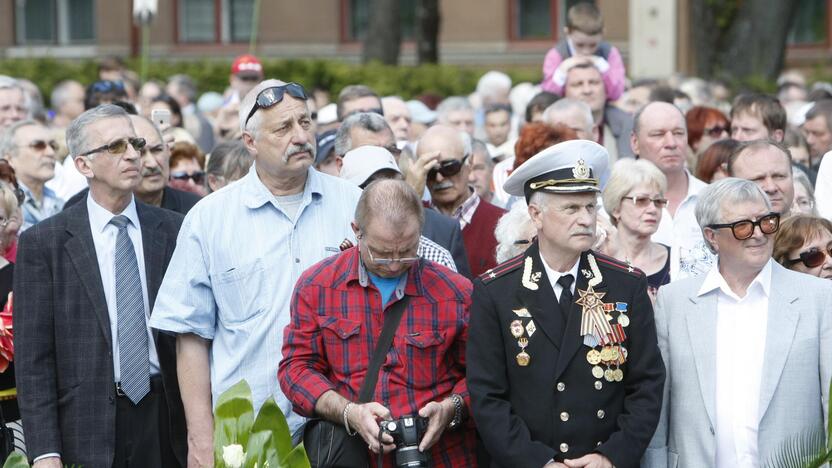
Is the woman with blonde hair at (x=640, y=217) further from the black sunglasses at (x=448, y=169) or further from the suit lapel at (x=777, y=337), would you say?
the suit lapel at (x=777, y=337)

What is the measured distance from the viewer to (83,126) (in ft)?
19.8

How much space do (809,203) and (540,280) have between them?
2.57 metres

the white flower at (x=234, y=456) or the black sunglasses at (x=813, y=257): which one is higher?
the black sunglasses at (x=813, y=257)

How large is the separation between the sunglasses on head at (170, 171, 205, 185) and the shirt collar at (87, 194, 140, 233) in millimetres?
2537

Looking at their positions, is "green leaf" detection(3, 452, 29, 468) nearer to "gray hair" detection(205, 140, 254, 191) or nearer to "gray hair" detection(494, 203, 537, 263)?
"gray hair" detection(494, 203, 537, 263)

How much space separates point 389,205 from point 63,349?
167cm

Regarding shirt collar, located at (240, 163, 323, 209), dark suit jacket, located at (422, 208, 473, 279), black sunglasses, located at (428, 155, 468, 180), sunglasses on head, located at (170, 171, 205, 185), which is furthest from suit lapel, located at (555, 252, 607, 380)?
sunglasses on head, located at (170, 171, 205, 185)

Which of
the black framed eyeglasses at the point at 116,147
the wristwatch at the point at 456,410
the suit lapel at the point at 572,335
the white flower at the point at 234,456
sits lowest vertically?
the wristwatch at the point at 456,410

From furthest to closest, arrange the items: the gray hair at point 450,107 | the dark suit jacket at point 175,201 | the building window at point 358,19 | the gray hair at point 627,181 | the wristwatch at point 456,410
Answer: the building window at point 358,19 < the gray hair at point 450,107 < the dark suit jacket at point 175,201 < the gray hair at point 627,181 < the wristwatch at point 456,410

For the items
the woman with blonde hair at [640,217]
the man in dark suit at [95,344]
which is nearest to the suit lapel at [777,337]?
the woman with blonde hair at [640,217]

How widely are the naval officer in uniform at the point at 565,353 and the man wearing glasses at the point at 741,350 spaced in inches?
7.5

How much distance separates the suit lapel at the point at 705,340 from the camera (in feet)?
16.7

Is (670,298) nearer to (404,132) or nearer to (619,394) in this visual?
(619,394)

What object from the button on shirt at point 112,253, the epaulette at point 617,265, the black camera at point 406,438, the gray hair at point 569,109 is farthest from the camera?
the gray hair at point 569,109
